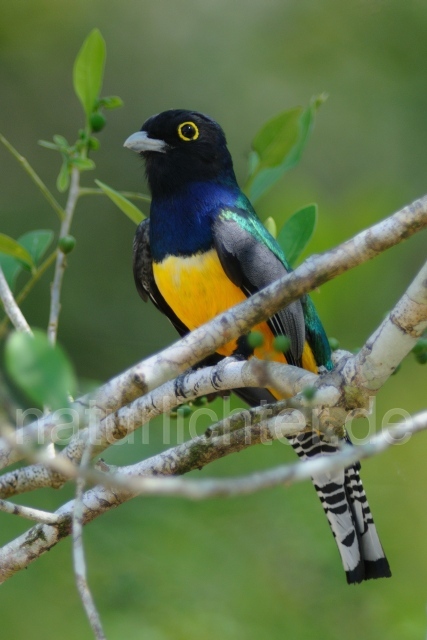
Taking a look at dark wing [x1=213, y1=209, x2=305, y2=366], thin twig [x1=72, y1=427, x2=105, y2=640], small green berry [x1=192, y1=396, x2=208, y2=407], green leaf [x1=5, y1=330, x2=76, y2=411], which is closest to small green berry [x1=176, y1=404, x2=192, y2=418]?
small green berry [x1=192, y1=396, x2=208, y2=407]

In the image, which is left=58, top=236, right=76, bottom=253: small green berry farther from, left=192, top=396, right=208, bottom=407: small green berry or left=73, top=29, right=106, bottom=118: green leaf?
left=192, top=396, right=208, bottom=407: small green berry

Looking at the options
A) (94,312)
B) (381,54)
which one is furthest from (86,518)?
(381,54)

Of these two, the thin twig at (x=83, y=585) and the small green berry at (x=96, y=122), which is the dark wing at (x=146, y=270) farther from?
the thin twig at (x=83, y=585)

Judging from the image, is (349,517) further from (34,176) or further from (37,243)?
(34,176)

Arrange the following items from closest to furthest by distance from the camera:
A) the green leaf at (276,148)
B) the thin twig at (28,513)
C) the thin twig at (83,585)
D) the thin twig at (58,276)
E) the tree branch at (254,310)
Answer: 1. the thin twig at (83,585)
2. the tree branch at (254,310)
3. the thin twig at (28,513)
4. the thin twig at (58,276)
5. the green leaf at (276,148)

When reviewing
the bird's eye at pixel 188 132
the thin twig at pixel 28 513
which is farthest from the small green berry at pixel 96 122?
the thin twig at pixel 28 513

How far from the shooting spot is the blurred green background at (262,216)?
5.86 m

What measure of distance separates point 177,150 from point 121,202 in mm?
1019

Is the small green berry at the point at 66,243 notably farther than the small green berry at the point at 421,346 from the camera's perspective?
No

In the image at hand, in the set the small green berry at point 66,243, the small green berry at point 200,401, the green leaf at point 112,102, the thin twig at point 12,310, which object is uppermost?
the green leaf at point 112,102

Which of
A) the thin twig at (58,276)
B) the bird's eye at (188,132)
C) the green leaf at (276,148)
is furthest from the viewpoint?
the bird's eye at (188,132)

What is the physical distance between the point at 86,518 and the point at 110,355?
454cm

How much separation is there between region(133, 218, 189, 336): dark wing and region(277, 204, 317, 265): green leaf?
1.03 metres

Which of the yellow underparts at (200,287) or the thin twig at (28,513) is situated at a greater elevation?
the yellow underparts at (200,287)
